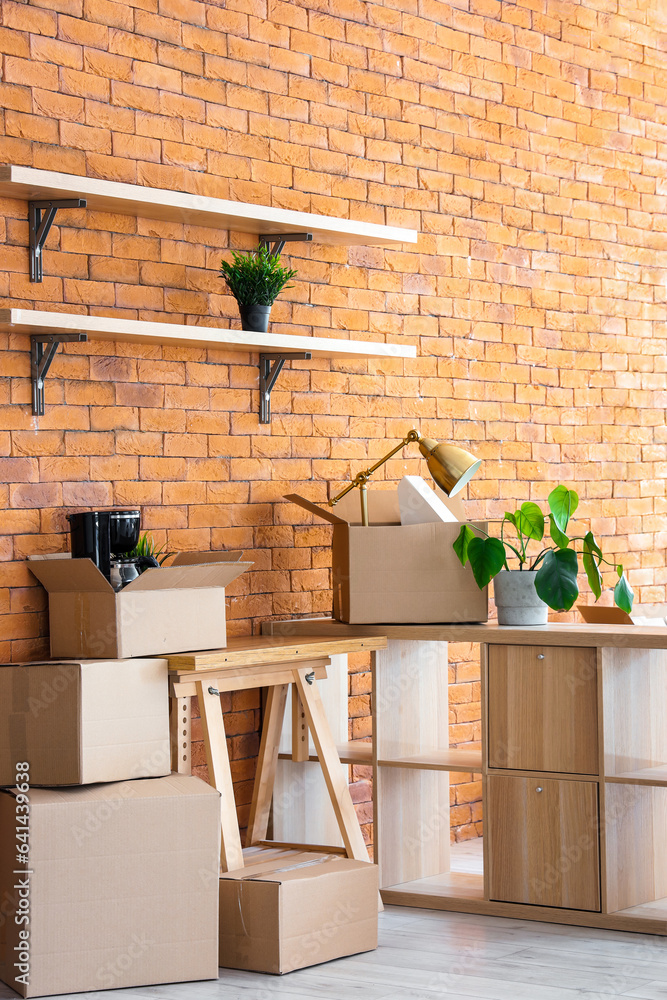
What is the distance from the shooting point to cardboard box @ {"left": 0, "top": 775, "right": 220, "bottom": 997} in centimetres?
294

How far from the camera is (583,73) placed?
5414 millimetres

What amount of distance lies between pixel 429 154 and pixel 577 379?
116cm

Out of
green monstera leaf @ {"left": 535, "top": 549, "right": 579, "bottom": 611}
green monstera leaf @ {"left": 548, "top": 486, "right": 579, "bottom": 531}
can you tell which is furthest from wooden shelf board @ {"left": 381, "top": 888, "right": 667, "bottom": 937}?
green monstera leaf @ {"left": 548, "top": 486, "right": 579, "bottom": 531}

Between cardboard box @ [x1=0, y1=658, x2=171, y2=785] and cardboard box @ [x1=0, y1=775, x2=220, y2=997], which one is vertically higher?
cardboard box @ [x1=0, y1=658, x2=171, y2=785]

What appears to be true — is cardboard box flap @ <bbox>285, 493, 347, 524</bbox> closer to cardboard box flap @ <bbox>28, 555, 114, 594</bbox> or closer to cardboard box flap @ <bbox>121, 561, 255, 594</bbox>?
cardboard box flap @ <bbox>121, 561, 255, 594</bbox>

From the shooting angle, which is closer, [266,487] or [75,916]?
[75,916]

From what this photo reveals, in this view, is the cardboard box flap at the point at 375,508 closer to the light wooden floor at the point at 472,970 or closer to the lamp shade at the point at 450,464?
the lamp shade at the point at 450,464

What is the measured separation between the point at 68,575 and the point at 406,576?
105 cm

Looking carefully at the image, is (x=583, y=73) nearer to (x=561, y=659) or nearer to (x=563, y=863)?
(x=561, y=659)

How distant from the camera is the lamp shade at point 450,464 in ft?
12.8

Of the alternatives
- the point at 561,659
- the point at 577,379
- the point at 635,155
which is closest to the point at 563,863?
the point at 561,659

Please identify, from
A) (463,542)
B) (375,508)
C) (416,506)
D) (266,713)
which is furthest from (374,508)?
(266,713)

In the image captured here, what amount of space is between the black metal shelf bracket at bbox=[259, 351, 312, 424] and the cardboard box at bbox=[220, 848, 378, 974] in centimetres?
142

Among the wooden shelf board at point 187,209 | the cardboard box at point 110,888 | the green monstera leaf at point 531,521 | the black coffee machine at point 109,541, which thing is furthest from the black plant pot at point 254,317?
the cardboard box at point 110,888
